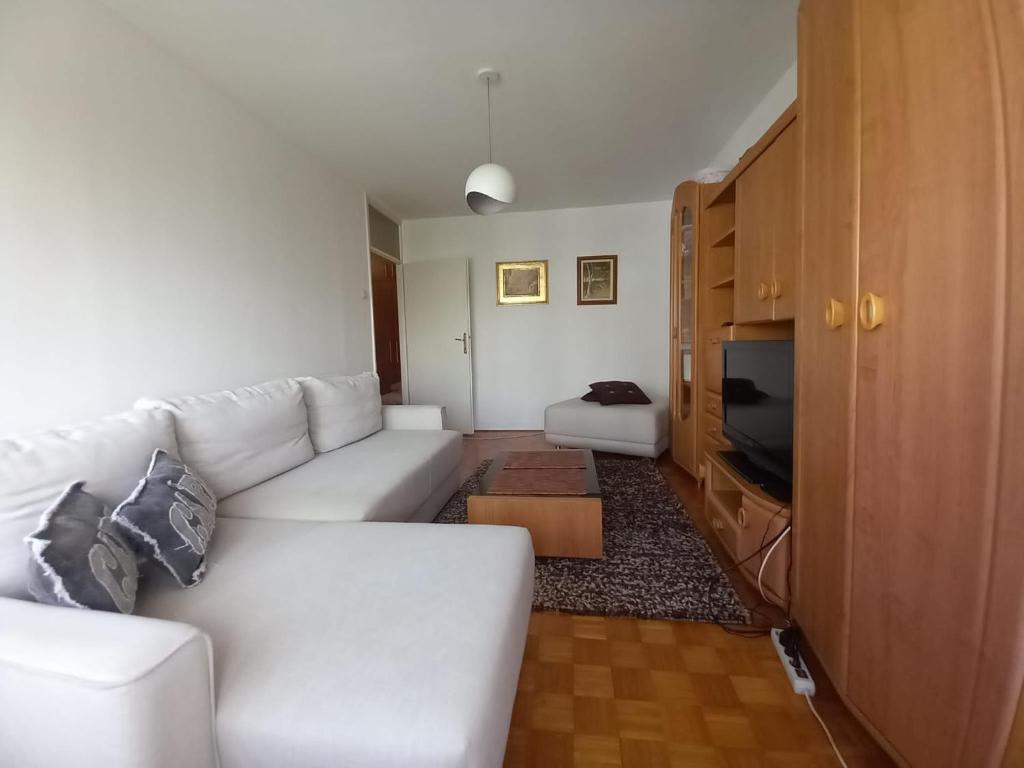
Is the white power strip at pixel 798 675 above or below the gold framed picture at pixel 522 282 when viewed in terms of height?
below

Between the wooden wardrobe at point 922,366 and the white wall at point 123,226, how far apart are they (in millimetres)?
2394

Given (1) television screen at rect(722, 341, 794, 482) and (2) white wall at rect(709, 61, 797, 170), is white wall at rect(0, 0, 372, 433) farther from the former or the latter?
(2) white wall at rect(709, 61, 797, 170)

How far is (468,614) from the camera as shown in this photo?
3.00 ft

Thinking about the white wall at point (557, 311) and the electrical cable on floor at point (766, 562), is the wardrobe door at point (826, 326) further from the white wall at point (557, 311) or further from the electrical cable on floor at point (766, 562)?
the white wall at point (557, 311)

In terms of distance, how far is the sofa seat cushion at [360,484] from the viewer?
5.23 ft

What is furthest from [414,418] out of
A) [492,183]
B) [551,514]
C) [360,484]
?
[492,183]

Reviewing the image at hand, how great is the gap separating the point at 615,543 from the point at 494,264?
3396 millimetres

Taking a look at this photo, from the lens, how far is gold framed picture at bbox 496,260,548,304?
453 centimetres

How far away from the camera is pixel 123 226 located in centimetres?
169

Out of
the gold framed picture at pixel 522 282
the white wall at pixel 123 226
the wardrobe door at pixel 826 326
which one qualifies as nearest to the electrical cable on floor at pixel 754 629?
the wardrobe door at pixel 826 326

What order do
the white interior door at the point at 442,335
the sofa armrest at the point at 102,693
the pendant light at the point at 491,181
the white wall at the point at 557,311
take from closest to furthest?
the sofa armrest at the point at 102,693
the pendant light at the point at 491,181
the white wall at the point at 557,311
the white interior door at the point at 442,335

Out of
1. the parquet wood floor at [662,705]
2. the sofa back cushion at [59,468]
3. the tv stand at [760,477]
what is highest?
the sofa back cushion at [59,468]

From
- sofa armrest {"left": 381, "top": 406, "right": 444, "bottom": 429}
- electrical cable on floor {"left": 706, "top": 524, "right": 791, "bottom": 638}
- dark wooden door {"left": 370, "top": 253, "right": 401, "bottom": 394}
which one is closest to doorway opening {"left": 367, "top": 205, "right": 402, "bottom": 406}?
dark wooden door {"left": 370, "top": 253, "right": 401, "bottom": 394}

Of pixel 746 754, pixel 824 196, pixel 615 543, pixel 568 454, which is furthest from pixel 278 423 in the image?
pixel 824 196
